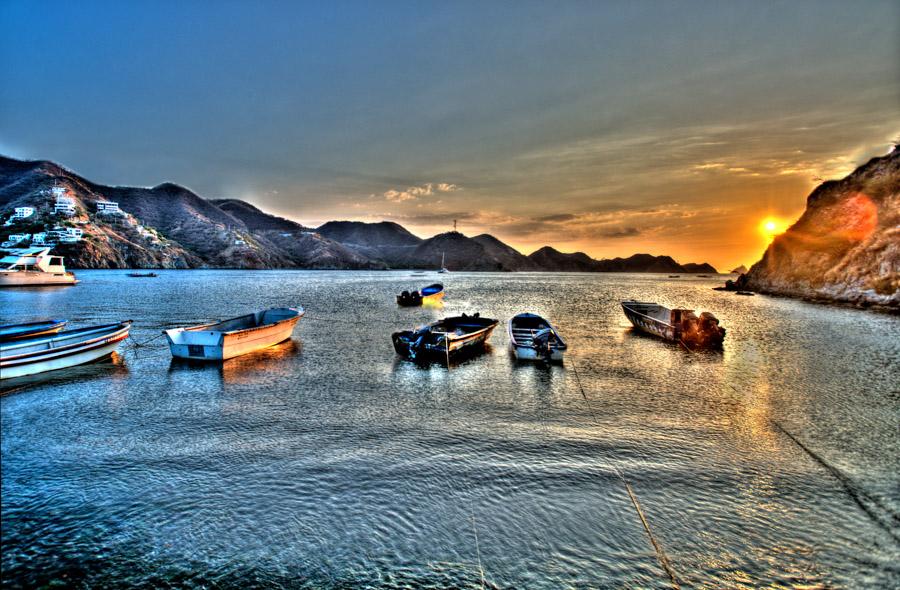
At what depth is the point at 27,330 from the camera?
74.2ft

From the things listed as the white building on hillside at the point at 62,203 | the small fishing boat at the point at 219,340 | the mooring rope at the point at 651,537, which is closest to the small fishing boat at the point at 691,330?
the mooring rope at the point at 651,537

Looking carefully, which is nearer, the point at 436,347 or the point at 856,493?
the point at 856,493

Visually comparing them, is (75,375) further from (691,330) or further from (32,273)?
(32,273)

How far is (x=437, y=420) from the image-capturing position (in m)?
14.1

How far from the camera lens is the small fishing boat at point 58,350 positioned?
17.9 m

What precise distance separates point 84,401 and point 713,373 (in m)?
28.8

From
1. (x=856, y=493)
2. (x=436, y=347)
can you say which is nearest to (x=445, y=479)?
(x=856, y=493)

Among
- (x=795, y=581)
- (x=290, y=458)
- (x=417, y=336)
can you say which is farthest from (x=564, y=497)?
(x=417, y=336)

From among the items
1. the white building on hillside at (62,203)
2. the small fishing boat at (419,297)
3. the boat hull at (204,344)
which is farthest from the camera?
the white building on hillside at (62,203)

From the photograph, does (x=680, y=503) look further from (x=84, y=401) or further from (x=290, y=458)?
(x=84, y=401)

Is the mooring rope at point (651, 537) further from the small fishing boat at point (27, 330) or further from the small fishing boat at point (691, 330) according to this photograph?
the small fishing boat at point (27, 330)

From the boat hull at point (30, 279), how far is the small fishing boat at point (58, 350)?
8632 centimetres

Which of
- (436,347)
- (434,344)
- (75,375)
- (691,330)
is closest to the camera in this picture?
(75,375)

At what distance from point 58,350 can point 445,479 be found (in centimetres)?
2085
